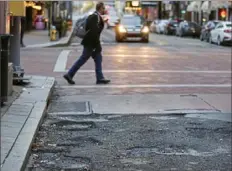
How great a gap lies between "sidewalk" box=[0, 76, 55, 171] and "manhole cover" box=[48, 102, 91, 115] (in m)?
0.22

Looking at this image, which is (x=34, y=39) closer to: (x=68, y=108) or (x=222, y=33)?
(x=222, y=33)

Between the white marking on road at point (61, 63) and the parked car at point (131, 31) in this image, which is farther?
the parked car at point (131, 31)

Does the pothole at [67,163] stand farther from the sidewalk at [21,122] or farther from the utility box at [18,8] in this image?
the utility box at [18,8]

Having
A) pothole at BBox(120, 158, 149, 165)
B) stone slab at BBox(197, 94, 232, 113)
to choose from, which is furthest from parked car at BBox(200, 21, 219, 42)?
pothole at BBox(120, 158, 149, 165)

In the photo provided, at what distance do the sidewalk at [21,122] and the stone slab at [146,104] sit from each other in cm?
93

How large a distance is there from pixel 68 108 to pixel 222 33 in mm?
24935

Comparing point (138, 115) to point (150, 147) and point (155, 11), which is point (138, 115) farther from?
point (155, 11)

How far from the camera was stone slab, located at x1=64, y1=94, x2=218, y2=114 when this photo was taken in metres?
10.1

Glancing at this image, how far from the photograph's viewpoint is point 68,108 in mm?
10266

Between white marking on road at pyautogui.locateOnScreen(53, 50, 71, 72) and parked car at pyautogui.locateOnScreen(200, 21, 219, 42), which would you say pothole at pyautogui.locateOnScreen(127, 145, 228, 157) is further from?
parked car at pyautogui.locateOnScreen(200, 21, 219, 42)

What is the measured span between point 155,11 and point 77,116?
284 ft

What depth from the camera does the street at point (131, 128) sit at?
264 inches

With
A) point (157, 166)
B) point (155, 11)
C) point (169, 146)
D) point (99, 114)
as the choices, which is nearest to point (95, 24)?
point (99, 114)

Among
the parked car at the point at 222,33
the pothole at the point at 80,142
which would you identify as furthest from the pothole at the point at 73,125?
the parked car at the point at 222,33
